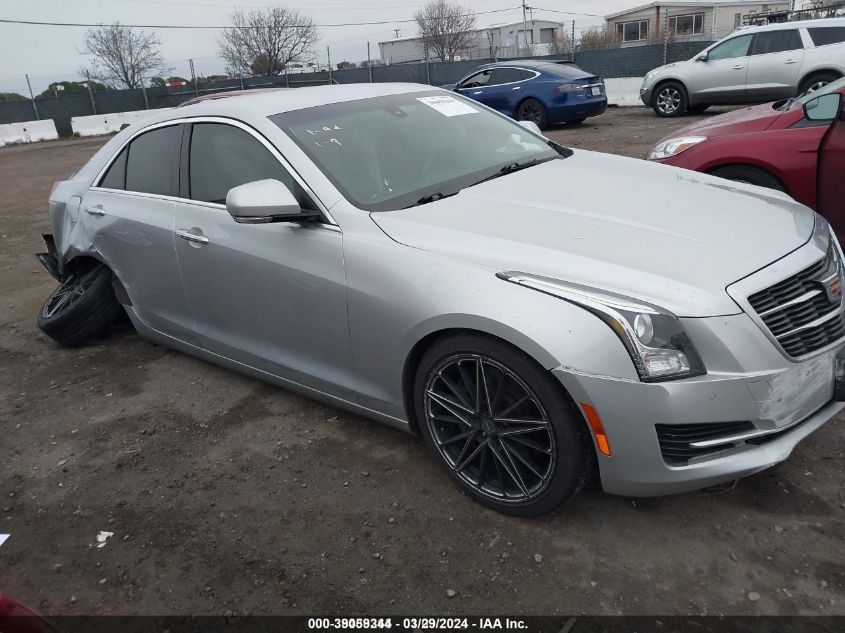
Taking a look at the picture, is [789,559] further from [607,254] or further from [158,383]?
[158,383]

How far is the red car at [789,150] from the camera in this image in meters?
4.51

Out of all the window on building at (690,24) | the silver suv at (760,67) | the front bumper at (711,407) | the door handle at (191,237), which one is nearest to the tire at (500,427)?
the front bumper at (711,407)

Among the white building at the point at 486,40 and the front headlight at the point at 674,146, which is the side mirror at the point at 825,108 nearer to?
the front headlight at the point at 674,146

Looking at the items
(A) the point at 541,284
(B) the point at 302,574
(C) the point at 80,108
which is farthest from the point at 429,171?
(C) the point at 80,108

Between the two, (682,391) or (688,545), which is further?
(688,545)

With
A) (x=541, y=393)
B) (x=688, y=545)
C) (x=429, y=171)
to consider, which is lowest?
(x=688, y=545)

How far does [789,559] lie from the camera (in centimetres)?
243

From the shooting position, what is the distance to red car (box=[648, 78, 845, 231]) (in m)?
4.51

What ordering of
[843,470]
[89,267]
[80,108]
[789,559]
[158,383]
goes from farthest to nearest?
1. [80,108]
2. [89,267]
3. [158,383]
4. [843,470]
5. [789,559]

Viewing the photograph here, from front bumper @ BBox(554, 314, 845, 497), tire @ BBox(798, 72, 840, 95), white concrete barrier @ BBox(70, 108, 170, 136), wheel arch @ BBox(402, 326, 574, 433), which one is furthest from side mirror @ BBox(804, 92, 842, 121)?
white concrete barrier @ BBox(70, 108, 170, 136)

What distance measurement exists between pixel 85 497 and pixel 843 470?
3391 mm

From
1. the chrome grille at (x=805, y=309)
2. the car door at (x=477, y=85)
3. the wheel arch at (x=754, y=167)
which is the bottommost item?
the chrome grille at (x=805, y=309)

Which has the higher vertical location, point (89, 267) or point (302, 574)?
point (89, 267)

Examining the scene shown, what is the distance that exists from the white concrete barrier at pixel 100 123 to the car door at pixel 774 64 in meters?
20.5
